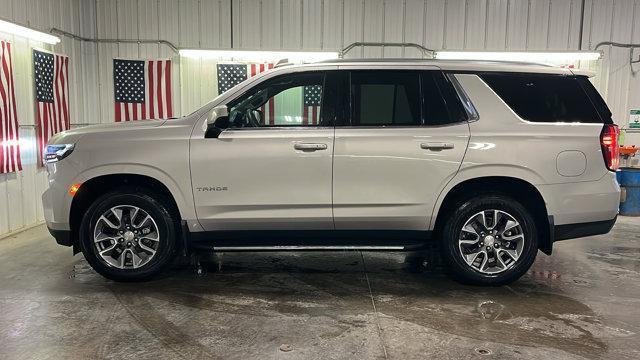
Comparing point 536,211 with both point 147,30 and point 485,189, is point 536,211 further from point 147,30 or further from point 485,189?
point 147,30

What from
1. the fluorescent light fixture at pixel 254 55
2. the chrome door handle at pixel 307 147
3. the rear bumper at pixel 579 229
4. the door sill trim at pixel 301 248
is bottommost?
the door sill trim at pixel 301 248

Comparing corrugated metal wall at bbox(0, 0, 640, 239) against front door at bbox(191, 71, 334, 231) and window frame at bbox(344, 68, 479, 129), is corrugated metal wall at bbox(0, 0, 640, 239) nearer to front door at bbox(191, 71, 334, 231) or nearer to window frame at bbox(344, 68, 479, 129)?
window frame at bbox(344, 68, 479, 129)

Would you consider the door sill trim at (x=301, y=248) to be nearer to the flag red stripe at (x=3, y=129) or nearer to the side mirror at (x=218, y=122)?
the side mirror at (x=218, y=122)

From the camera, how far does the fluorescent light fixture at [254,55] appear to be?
8086 millimetres

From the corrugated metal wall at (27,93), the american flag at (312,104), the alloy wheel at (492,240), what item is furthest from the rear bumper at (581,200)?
the corrugated metal wall at (27,93)

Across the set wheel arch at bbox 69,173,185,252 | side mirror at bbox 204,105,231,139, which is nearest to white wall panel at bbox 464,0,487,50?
side mirror at bbox 204,105,231,139

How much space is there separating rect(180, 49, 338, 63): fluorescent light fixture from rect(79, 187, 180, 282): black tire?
4447 mm

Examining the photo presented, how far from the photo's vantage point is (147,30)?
28.0ft

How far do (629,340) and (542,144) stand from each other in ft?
5.18

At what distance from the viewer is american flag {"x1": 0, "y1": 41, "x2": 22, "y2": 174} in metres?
6.01

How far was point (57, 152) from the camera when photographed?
4.12 meters

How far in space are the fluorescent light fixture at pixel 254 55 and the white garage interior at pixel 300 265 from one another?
39 millimetres

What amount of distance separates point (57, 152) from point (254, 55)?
480 cm

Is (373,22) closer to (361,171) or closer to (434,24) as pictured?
(434,24)
